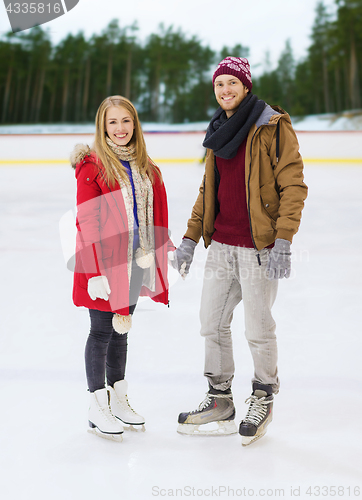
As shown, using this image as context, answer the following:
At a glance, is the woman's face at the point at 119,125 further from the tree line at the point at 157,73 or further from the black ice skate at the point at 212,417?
the tree line at the point at 157,73

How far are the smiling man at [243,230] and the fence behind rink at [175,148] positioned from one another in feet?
20.5

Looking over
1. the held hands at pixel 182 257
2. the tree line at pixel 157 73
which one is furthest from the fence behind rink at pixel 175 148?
the held hands at pixel 182 257

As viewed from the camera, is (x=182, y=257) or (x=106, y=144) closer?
(x=106, y=144)

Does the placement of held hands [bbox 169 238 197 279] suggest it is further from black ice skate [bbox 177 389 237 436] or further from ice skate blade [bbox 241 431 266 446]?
ice skate blade [bbox 241 431 266 446]

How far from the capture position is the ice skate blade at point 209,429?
1534mm

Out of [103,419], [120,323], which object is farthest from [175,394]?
[120,323]

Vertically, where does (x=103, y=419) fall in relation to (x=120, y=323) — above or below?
below

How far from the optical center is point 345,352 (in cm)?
205

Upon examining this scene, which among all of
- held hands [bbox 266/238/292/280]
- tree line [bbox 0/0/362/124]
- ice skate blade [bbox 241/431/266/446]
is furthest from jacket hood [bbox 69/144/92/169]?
tree line [bbox 0/0/362/124]

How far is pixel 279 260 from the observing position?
1379 mm

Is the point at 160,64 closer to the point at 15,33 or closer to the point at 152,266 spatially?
the point at 15,33

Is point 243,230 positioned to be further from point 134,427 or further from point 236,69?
point 134,427

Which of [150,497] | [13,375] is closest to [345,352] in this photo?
[150,497]

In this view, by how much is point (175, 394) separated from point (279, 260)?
0.69m
